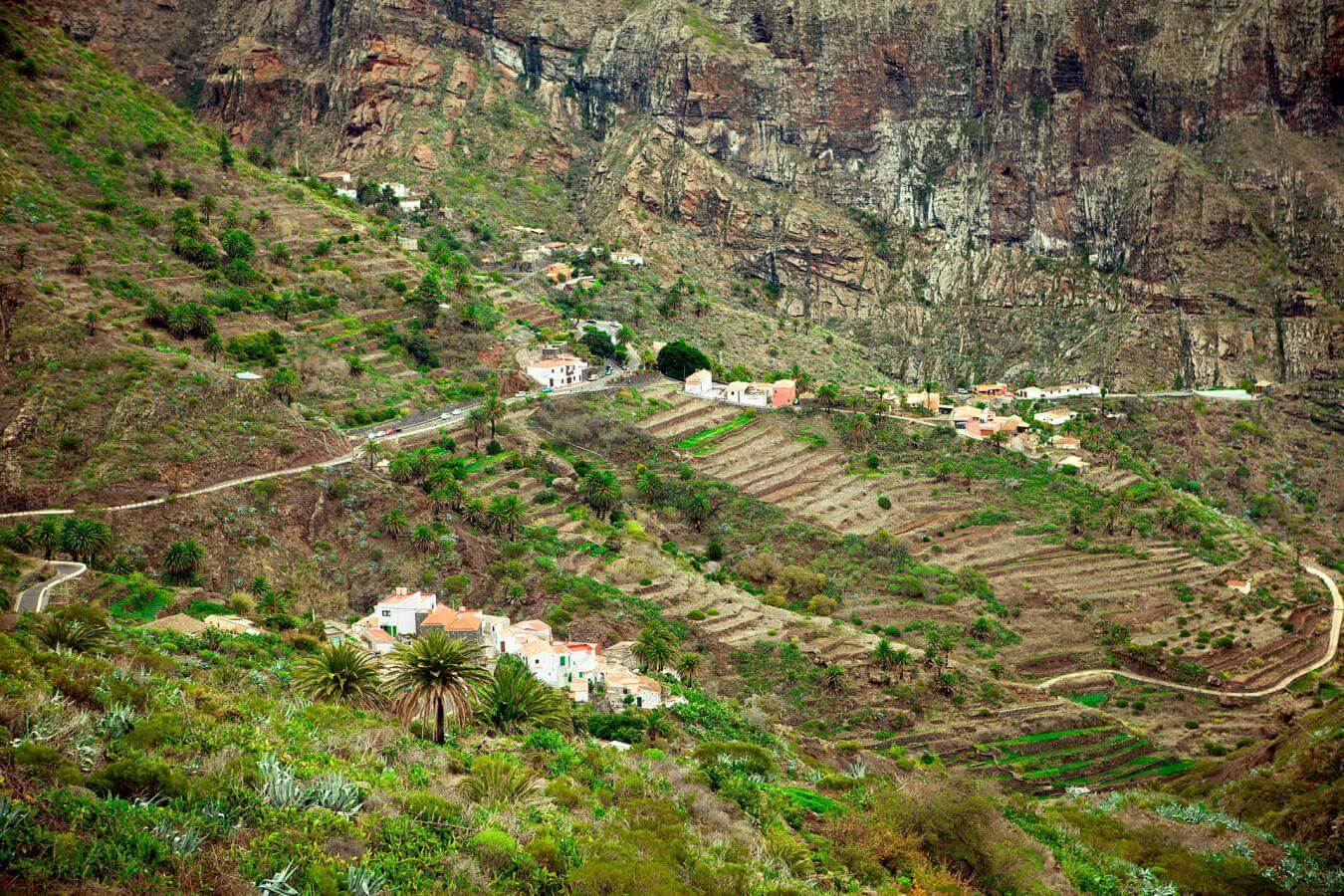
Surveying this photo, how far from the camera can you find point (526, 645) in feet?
132

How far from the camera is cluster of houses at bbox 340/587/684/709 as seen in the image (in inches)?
1527

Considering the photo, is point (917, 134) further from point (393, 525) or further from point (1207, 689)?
point (393, 525)

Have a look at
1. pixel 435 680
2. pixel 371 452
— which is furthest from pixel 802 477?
pixel 435 680

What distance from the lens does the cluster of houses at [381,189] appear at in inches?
4360

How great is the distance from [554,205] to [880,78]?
50784mm

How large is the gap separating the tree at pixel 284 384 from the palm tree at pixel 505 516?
1267cm

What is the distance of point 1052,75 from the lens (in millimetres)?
142500

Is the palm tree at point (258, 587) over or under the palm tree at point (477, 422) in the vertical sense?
under

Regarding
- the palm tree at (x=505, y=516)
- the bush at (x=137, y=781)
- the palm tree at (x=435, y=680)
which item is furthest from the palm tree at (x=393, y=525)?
the bush at (x=137, y=781)

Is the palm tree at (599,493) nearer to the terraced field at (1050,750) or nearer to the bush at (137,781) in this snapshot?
the terraced field at (1050,750)

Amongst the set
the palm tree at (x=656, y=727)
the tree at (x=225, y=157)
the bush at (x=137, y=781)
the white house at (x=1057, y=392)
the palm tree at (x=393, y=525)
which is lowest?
the palm tree at (x=393, y=525)

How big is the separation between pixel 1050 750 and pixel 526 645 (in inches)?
980

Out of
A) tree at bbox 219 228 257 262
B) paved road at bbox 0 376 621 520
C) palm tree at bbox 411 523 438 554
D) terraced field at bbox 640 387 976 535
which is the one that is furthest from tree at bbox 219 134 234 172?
palm tree at bbox 411 523 438 554

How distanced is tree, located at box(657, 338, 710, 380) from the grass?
25.6 ft
